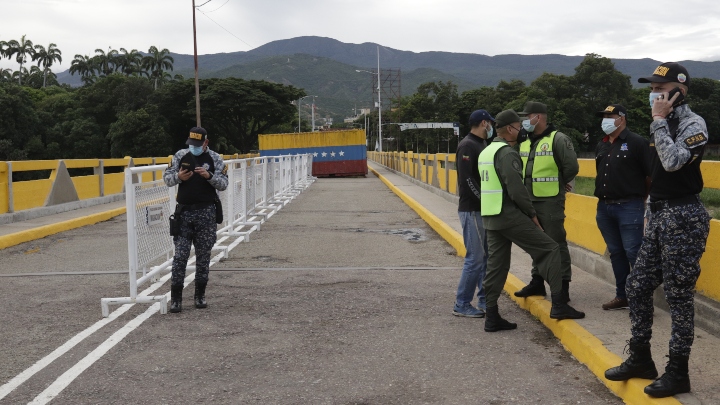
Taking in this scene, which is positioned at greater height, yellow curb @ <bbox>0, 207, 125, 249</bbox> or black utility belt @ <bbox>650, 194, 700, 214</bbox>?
black utility belt @ <bbox>650, 194, 700, 214</bbox>

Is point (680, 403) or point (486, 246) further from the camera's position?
point (486, 246)

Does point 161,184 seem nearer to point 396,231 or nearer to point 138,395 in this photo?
point 138,395

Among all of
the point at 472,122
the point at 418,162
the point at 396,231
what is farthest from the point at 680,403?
the point at 418,162

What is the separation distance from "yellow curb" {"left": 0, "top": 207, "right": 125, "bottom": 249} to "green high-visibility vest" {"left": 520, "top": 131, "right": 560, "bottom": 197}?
8.77m

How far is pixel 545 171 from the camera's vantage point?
656 centimetres

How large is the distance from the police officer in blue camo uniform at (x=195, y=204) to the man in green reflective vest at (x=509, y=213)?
103 inches

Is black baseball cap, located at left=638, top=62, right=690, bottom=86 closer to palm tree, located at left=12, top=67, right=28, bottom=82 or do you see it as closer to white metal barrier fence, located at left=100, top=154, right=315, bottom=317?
white metal barrier fence, located at left=100, top=154, right=315, bottom=317

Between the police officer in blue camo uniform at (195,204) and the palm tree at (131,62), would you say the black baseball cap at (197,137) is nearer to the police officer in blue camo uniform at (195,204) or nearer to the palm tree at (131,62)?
the police officer in blue camo uniform at (195,204)

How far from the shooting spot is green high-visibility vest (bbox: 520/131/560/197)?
6.54 metres

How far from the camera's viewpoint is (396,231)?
13.6 meters

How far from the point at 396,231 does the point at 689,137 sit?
9761 millimetres

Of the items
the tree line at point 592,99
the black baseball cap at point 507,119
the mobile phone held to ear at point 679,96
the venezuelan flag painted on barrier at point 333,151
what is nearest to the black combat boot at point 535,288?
the black baseball cap at point 507,119

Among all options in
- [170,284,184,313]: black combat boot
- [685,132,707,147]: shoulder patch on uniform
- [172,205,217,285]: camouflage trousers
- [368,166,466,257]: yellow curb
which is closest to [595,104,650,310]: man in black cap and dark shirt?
[685,132,707,147]: shoulder patch on uniform

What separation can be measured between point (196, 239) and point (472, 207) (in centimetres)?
268
